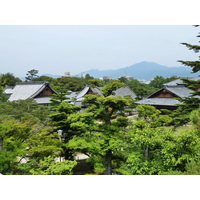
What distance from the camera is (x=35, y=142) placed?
5.84m

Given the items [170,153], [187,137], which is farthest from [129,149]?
[187,137]

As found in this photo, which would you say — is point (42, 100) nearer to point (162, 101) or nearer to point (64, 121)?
point (162, 101)

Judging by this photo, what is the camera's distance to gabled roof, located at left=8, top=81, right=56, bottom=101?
19656 millimetres

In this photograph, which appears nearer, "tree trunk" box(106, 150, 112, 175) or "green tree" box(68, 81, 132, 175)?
"green tree" box(68, 81, 132, 175)

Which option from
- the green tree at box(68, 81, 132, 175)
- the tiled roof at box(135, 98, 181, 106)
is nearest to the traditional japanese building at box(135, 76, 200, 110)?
the tiled roof at box(135, 98, 181, 106)

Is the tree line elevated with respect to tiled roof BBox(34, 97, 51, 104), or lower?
elevated

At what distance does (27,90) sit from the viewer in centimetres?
2067

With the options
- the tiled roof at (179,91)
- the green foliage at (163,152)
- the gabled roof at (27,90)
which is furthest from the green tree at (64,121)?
the gabled roof at (27,90)

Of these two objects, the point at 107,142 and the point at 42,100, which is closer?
the point at 107,142

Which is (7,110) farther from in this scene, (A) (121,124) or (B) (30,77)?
(B) (30,77)

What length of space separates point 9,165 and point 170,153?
3.97 m

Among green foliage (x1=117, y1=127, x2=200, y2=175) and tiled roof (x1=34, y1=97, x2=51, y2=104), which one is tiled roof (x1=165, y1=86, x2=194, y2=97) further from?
tiled roof (x1=34, y1=97, x2=51, y2=104)

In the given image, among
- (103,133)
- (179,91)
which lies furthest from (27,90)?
(103,133)

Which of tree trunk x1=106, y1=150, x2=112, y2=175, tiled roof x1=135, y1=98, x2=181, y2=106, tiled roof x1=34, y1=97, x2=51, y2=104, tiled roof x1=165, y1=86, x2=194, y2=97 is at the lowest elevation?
tree trunk x1=106, y1=150, x2=112, y2=175
